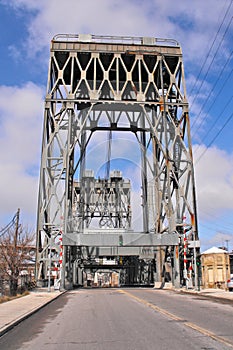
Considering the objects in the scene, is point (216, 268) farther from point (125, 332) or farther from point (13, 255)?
point (125, 332)

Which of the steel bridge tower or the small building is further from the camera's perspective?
the small building

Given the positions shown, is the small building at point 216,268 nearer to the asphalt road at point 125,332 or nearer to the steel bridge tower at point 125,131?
the steel bridge tower at point 125,131

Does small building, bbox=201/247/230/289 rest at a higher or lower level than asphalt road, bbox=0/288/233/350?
higher

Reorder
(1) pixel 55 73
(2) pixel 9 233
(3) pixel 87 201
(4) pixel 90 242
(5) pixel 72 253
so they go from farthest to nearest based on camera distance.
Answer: (3) pixel 87 201 < (2) pixel 9 233 < (1) pixel 55 73 < (5) pixel 72 253 < (4) pixel 90 242

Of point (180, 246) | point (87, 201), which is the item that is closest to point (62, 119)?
point (180, 246)

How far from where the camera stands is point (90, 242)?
3116 centimetres

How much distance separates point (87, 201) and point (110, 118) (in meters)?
22.3

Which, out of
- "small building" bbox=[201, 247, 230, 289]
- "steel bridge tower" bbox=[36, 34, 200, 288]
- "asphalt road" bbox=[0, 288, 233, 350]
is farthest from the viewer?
"small building" bbox=[201, 247, 230, 289]

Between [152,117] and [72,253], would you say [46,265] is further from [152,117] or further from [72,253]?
[152,117]

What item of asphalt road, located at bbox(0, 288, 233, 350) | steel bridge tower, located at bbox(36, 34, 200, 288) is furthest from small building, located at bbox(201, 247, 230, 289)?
asphalt road, located at bbox(0, 288, 233, 350)

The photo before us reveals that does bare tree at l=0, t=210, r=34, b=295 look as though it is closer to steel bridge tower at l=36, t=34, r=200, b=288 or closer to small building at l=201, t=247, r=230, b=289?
steel bridge tower at l=36, t=34, r=200, b=288

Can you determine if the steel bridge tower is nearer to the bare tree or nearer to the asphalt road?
the bare tree

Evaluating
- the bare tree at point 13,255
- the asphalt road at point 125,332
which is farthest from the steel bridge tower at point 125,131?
the asphalt road at point 125,332

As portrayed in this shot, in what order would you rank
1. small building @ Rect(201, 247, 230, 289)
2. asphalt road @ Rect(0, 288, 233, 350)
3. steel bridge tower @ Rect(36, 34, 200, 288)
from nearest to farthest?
asphalt road @ Rect(0, 288, 233, 350), steel bridge tower @ Rect(36, 34, 200, 288), small building @ Rect(201, 247, 230, 289)
